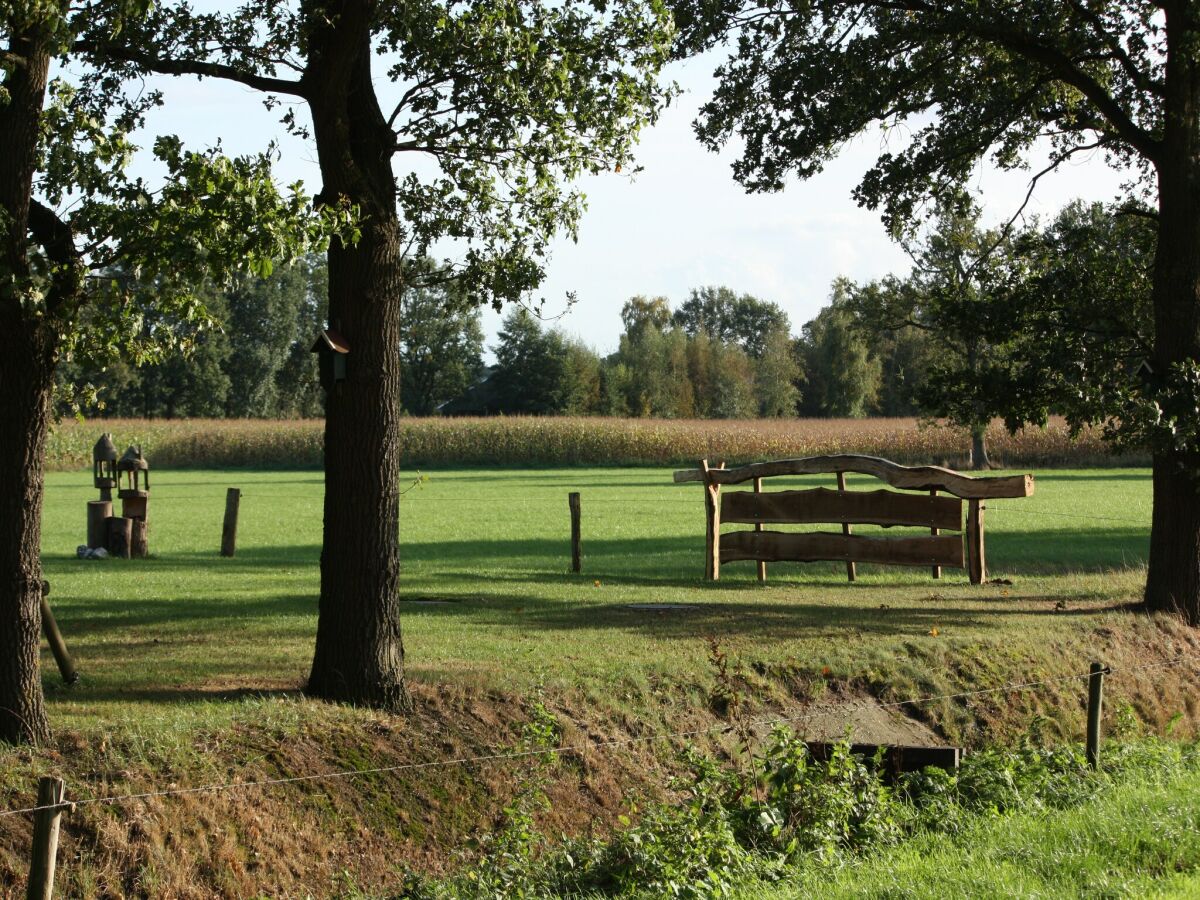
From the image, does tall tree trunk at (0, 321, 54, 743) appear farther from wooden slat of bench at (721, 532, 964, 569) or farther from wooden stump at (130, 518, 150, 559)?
wooden stump at (130, 518, 150, 559)

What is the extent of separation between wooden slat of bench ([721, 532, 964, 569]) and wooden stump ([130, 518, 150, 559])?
10517 millimetres

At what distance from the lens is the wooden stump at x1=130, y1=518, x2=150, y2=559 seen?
2373 centimetres

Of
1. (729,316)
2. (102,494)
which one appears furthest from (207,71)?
(729,316)

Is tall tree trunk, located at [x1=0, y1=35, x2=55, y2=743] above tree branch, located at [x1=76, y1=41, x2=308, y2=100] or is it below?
below

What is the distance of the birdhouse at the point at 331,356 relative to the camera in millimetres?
10617

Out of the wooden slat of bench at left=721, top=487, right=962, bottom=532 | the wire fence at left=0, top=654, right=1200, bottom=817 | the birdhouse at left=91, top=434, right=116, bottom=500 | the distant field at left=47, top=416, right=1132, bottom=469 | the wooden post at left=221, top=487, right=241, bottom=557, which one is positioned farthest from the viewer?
the distant field at left=47, top=416, right=1132, bottom=469

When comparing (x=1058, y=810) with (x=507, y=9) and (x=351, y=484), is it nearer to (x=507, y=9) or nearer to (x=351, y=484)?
(x=351, y=484)

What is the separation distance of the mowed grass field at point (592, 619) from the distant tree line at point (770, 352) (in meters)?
3.01

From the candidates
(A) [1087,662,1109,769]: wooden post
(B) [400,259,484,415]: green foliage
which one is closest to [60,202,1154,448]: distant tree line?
(B) [400,259,484,415]: green foliage

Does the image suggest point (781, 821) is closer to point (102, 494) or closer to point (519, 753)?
point (519, 753)

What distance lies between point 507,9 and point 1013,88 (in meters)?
8.78

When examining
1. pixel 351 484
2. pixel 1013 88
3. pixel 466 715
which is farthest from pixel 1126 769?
pixel 1013 88

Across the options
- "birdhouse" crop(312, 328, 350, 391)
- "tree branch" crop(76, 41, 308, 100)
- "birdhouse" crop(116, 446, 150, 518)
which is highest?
"tree branch" crop(76, 41, 308, 100)

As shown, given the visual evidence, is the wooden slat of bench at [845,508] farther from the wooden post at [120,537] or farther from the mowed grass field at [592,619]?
the wooden post at [120,537]
